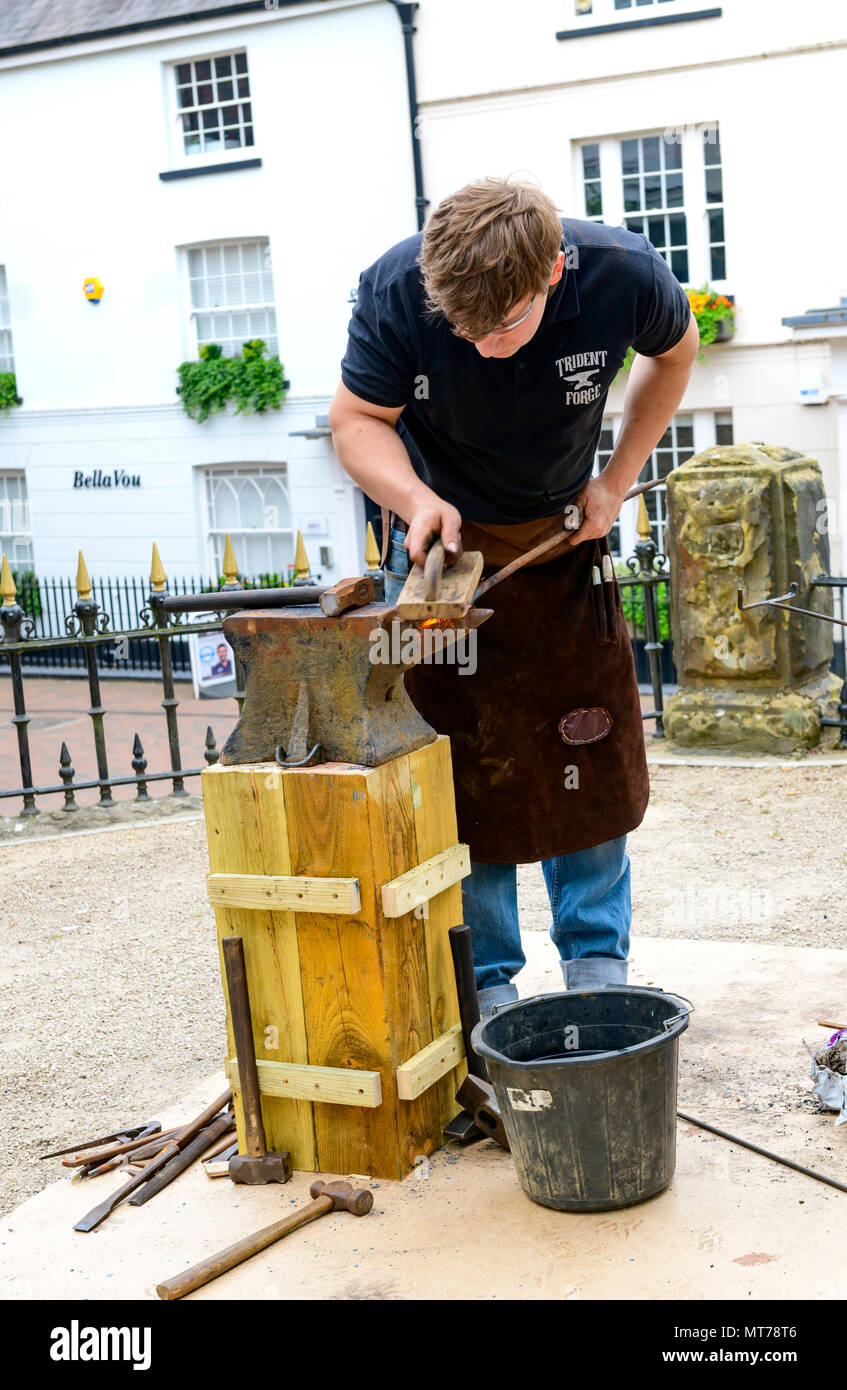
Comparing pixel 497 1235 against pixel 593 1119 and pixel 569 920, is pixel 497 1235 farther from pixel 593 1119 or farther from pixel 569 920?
pixel 569 920

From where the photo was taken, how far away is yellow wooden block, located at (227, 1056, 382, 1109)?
2.83 meters

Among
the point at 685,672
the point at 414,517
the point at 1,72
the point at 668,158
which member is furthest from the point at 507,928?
the point at 1,72

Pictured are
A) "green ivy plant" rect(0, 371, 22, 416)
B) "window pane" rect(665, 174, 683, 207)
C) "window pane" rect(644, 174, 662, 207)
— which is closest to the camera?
"window pane" rect(665, 174, 683, 207)

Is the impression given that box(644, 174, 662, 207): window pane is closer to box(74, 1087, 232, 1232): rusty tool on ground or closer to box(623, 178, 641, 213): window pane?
box(623, 178, 641, 213): window pane

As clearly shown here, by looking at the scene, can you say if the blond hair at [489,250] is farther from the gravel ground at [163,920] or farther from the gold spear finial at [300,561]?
the gold spear finial at [300,561]

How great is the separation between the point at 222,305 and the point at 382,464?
15.0 m

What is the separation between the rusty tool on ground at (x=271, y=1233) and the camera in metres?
2.53

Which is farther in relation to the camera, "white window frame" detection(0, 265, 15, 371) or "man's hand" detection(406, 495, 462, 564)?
"white window frame" detection(0, 265, 15, 371)

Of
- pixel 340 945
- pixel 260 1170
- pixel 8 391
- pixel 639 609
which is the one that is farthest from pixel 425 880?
pixel 8 391

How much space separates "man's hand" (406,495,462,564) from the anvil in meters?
0.13

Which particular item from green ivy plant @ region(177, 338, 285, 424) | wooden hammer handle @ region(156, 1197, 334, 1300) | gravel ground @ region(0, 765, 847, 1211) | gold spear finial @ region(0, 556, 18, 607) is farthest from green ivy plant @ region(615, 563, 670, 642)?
wooden hammer handle @ region(156, 1197, 334, 1300)

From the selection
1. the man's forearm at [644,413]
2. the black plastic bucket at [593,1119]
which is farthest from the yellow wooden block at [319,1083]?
the man's forearm at [644,413]

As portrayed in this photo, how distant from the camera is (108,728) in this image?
1462cm

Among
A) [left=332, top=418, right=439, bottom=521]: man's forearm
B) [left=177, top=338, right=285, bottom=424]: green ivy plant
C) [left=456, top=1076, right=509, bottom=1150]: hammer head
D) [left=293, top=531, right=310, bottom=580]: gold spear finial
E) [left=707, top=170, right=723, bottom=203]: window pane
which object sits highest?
[left=707, top=170, right=723, bottom=203]: window pane
